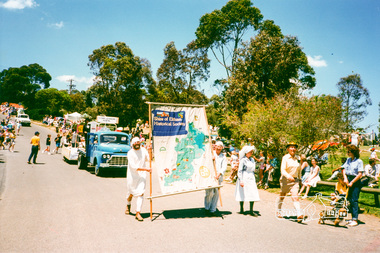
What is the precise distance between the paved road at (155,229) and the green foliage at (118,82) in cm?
2520

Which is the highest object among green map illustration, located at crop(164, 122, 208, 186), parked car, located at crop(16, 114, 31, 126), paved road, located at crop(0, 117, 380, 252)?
parked car, located at crop(16, 114, 31, 126)

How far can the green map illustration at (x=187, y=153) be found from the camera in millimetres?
6793

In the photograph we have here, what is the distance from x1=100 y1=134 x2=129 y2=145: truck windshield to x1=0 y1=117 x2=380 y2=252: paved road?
17.6ft

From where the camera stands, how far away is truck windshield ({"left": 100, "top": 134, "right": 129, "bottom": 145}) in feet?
45.7

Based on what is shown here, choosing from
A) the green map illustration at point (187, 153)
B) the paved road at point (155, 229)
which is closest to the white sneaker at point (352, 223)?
the paved road at point (155, 229)

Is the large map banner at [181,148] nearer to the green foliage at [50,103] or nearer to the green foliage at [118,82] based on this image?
the green foliage at [118,82]

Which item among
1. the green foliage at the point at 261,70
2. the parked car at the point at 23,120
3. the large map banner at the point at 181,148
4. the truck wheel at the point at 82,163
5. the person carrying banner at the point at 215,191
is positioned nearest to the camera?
the large map banner at the point at 181,148

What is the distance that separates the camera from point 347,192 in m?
6.49

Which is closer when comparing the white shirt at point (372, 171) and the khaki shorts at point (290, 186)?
the khaki shorts at point (290, 186)

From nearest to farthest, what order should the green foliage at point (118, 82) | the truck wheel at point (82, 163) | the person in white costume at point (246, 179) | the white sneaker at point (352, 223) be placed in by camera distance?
1. the white sneaker at point (352, 223)
2. the person in white costume at point (246, 179)
3. the truck wheel at point (82, 163)
4. the green foliage at point (118, 82)

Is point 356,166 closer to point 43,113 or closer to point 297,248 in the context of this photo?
point 297,248

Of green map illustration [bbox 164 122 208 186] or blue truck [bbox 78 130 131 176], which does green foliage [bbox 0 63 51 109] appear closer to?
blue truck [bbox 78 130 131 176]

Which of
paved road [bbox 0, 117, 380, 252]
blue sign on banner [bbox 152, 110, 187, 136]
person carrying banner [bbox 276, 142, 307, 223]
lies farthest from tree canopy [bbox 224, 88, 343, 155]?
blue sign on banner [bbox 152, 110, 187, 136]

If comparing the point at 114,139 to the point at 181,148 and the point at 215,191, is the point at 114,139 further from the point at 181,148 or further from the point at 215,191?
the point at 215,191
